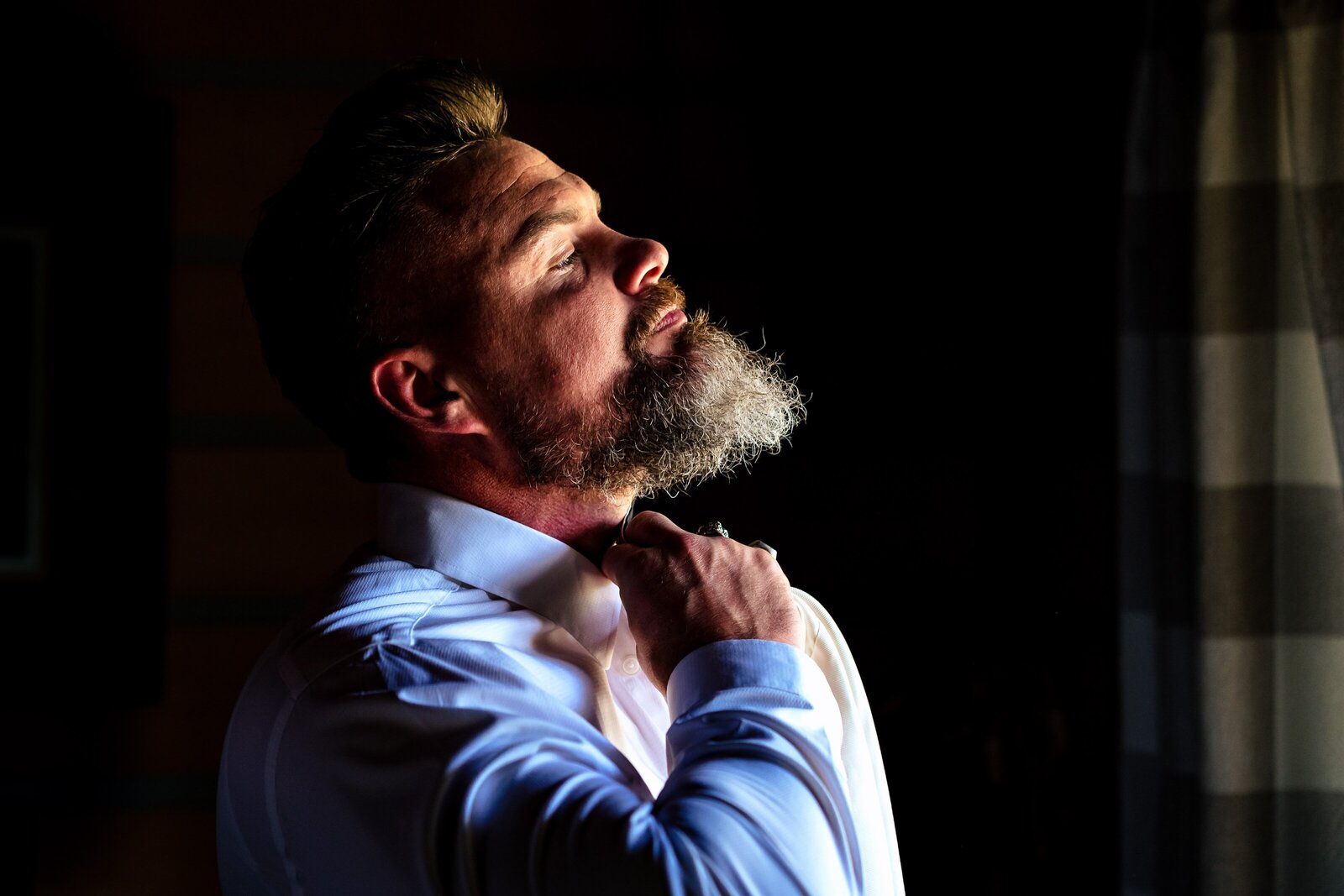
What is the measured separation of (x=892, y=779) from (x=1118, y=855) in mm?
451

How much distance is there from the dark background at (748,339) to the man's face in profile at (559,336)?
70 centimetres

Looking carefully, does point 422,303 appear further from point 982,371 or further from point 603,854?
point 982,371

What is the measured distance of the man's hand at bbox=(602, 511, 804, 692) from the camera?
919 mm

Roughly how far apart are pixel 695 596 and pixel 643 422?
Result: 0.24 meters

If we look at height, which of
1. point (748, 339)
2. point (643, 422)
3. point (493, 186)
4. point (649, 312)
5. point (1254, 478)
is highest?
point (493, 186)

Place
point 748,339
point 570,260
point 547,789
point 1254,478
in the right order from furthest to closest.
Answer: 1. point 748,339
2. point 1254,478
3. point 570,260
4. point 547,789

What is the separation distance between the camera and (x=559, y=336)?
1103 mm

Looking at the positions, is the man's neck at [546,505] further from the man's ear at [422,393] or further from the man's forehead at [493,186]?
the man's forehead at [493,186]

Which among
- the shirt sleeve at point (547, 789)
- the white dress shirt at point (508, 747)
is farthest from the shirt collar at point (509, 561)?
the shirt sleeve at point (547, 789)

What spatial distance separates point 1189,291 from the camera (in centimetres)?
161

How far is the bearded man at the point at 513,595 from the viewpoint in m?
0.78

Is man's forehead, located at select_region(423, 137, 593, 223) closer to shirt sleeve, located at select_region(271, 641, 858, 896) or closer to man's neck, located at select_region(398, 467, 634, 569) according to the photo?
man's neck, located at select_region(398, 467, 634, 569)

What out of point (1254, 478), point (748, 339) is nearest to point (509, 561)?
point (748, 339)

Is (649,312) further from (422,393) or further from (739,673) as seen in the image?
(739,673)
